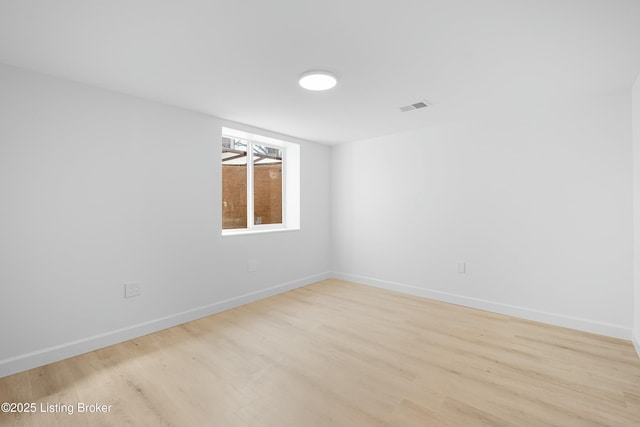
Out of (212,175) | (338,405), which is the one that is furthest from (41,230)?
(338,405)

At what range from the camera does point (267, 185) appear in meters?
4.36

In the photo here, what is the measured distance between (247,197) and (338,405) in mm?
2907

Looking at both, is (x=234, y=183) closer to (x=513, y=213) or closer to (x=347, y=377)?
(x=347, y=377)

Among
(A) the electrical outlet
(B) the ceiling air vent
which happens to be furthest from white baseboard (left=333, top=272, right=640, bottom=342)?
(A) the electrical outlet

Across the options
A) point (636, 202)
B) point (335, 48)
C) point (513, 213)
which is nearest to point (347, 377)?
point (335, 48)

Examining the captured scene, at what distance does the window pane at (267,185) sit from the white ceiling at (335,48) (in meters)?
1.38

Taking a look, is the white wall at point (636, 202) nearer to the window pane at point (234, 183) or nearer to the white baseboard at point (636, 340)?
the white baseboard at point (636, 340)

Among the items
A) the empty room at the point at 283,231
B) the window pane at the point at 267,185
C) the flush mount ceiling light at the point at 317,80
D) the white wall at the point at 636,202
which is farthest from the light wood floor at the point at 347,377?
the flush mount ceiling light at the point at 317,80

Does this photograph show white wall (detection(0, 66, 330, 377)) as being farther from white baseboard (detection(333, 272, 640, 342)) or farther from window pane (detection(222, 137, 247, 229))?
white baseboard (detection(333, 272, 640, 342))

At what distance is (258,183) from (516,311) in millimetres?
3558

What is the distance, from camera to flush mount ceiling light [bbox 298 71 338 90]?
2.20 meters

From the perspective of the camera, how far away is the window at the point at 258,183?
3875 mm

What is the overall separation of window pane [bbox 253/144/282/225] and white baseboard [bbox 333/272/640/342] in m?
1.77

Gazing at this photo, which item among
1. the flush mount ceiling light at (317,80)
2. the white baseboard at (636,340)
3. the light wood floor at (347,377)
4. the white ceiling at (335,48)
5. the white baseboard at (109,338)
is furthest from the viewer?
the white baseboard at (636,340)
